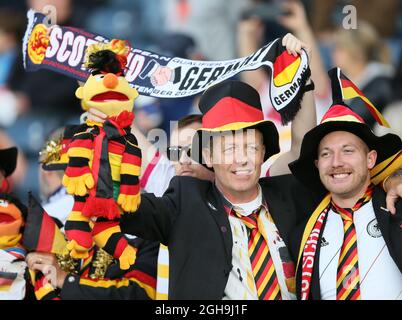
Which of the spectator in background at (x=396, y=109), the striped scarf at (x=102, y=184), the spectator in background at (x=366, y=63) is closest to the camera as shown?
the striped scarf at (x=102, y=184)

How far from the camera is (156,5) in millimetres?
7195

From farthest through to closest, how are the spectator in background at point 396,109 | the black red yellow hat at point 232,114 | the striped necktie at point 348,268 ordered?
the spectator in background at point 396,109 < the black red yellow hat at point 232,114 < the striped necktie at point 348,268

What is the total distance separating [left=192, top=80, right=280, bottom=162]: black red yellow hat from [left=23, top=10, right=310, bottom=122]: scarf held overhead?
246 mm

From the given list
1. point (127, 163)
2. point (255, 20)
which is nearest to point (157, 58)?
point (127, 163)

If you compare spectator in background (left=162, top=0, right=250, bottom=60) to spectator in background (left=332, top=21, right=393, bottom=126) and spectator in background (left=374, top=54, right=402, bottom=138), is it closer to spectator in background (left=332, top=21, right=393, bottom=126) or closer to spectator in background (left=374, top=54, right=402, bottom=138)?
spectator in background (left=332, top=21, right=393, bottom=126)

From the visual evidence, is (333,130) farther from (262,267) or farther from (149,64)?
(149,64)

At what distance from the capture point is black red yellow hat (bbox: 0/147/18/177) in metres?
3.83

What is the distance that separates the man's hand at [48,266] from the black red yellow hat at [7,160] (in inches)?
21.3

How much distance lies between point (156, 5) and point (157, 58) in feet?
10.5

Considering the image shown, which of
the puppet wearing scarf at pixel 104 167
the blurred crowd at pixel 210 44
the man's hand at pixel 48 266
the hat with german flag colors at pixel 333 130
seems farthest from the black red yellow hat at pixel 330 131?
the blurred crowd at pixel 210 44

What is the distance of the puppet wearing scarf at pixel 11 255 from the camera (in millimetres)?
3514

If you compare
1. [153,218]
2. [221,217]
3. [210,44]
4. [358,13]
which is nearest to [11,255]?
[153,218]

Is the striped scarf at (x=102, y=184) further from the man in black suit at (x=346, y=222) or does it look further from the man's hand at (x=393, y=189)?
the man's hand at (x=393, y=189)

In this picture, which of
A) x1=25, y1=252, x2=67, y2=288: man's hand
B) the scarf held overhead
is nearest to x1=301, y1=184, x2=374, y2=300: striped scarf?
the scarf held overhead
